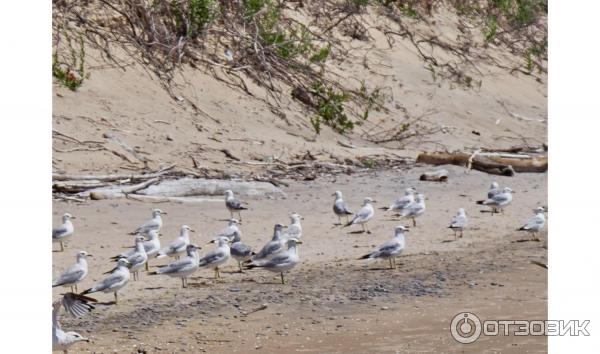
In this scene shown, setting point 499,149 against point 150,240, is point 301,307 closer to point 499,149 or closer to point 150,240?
point 150,240

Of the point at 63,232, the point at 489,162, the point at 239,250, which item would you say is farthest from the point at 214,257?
the point at 489,162

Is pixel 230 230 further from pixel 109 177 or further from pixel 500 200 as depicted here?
pixel 500 200

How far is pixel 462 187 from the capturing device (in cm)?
1487

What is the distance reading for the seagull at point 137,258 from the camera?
32.7ft

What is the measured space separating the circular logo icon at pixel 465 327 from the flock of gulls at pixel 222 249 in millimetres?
1483

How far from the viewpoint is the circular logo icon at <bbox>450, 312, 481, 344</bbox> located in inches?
354

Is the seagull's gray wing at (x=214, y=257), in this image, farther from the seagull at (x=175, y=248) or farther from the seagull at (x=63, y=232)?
the seagull at (x=63, y=232)

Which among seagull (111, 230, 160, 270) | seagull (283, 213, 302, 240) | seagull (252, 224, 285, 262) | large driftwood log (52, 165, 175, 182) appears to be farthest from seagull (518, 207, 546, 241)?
large driftwood log (52, 165, 175, 182)

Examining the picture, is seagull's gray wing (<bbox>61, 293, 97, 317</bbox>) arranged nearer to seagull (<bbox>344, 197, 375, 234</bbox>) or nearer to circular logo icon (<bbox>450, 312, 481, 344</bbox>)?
→ circular logo icon (<bbox>450, 312, 481, 344</bbox>)

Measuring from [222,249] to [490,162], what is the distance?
21.6 feet

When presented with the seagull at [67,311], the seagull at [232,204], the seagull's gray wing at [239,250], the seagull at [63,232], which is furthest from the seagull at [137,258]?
the seagull at [232,204]

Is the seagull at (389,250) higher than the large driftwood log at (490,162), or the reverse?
the large driftwood log at (490,162)

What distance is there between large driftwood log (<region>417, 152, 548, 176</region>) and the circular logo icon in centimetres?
641

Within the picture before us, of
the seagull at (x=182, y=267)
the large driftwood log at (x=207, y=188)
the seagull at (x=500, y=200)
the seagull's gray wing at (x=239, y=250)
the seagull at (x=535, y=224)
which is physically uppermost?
the large driftwood log at (x=207, y=188)
